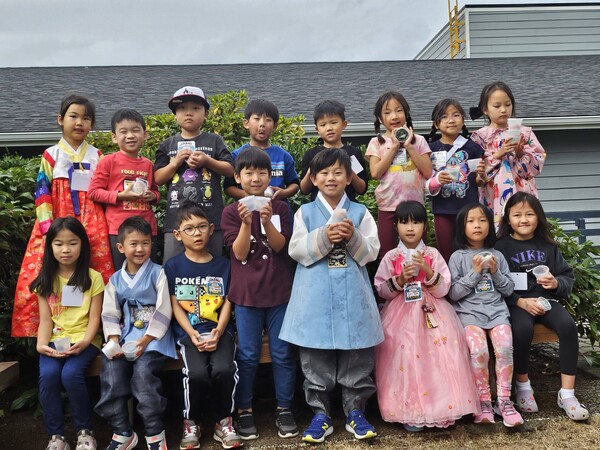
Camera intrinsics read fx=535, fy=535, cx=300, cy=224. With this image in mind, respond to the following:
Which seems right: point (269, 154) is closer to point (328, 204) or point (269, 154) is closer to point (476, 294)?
point (328, 204)

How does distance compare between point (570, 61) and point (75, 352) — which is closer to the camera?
point (75, 352)

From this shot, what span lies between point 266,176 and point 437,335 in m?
1.50

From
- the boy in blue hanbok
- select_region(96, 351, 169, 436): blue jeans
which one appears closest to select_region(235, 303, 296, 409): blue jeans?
the boy in blue hanbok

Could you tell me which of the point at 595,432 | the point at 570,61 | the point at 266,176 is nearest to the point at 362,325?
the point at 266,176

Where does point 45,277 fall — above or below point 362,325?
above

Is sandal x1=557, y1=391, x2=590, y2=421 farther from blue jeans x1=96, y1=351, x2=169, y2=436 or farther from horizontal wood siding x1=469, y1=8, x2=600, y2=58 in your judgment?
horizontal wood siding x1=469, y1=8, x2=600, y2=58

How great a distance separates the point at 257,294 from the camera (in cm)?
336

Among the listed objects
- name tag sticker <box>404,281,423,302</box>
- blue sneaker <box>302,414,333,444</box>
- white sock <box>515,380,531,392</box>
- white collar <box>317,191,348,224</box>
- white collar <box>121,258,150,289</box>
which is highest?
white collar <box>317,191,348,224</box>

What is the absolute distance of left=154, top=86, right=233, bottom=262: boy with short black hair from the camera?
145 inches

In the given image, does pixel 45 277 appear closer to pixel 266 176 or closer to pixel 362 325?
pixel 266 176

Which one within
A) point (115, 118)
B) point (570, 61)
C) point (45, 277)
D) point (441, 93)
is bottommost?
point (45, 277)

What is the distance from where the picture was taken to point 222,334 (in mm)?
3332

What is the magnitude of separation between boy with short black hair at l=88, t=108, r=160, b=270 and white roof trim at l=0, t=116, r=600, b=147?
4634 millimetres

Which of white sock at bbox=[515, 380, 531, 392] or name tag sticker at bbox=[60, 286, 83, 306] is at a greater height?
name tag sticker at bbox=[60, 286, 83, 306]
